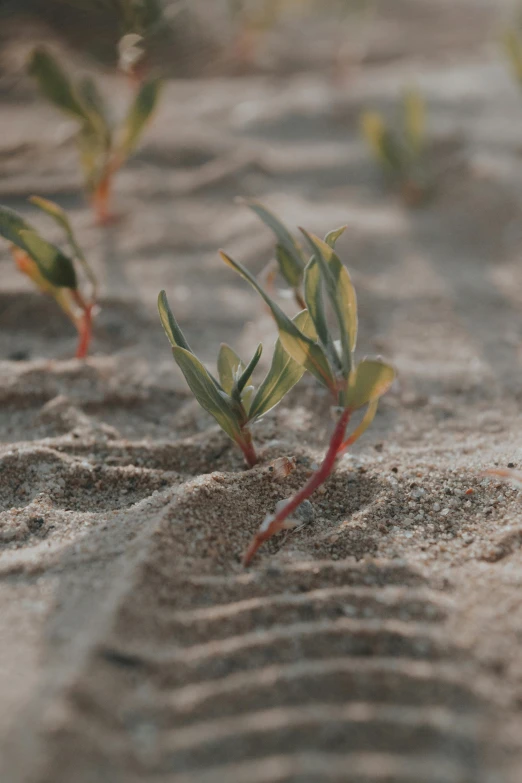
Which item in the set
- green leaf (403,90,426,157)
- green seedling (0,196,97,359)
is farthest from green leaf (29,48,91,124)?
green leaf (403,90,426,157)

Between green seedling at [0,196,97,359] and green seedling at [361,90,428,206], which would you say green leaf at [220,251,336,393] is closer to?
green seedling at [0,196,97,359]

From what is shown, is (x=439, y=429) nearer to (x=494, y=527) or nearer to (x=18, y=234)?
(x=494, y=527)

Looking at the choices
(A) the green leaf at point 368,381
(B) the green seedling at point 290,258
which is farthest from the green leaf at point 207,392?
(B) the green seedling at point 290,258

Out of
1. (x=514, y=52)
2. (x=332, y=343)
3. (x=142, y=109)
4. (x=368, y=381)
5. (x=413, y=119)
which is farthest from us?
(x=413, y=119)

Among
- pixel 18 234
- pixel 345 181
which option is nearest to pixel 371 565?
pixel 18 234

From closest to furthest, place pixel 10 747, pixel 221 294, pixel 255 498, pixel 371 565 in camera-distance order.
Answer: pixel 10 747 → pixel 371 565 → pixel 255 498 → pixel 221 294

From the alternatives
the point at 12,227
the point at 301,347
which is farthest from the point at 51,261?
the point at 301,347

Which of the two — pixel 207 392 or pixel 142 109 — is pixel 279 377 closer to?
pixel 207 392
